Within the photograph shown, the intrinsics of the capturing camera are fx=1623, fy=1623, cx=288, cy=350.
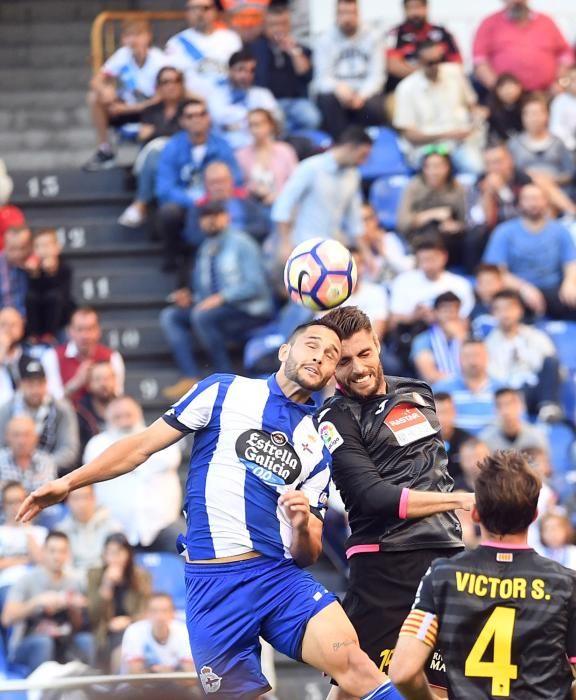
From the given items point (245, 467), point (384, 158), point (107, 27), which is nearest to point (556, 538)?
point (245, 467)

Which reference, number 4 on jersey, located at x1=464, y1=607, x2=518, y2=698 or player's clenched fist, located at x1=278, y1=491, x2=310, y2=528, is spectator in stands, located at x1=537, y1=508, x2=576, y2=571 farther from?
number 4 on jersey, located at x1=464, y1=607, x2=518, y2=698

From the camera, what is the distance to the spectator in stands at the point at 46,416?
36.9 ft

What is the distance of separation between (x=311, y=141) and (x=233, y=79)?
2.93 feet

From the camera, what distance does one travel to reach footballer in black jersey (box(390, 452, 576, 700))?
4973 millimetres

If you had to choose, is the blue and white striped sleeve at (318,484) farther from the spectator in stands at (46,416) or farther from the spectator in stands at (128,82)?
the spectator in stands at (128,82)

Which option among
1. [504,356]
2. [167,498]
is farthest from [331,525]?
[504,356]

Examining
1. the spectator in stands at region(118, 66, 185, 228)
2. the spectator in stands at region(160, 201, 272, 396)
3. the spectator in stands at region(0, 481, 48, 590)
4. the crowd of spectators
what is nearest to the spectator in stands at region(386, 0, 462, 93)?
the crowd of spectators

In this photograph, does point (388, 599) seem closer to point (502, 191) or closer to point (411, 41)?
point (502, 191)

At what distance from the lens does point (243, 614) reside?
21.3 ft

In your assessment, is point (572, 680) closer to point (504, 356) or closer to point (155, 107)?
point (504, 356)

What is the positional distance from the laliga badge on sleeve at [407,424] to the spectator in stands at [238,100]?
7590mm

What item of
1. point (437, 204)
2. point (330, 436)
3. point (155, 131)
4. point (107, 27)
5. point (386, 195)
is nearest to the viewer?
point (330, 436)

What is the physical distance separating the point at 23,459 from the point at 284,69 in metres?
5.12

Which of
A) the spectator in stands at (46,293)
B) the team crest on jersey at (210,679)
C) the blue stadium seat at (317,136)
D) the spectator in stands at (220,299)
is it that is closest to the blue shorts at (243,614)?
the team crest on jersey at (210,679)
